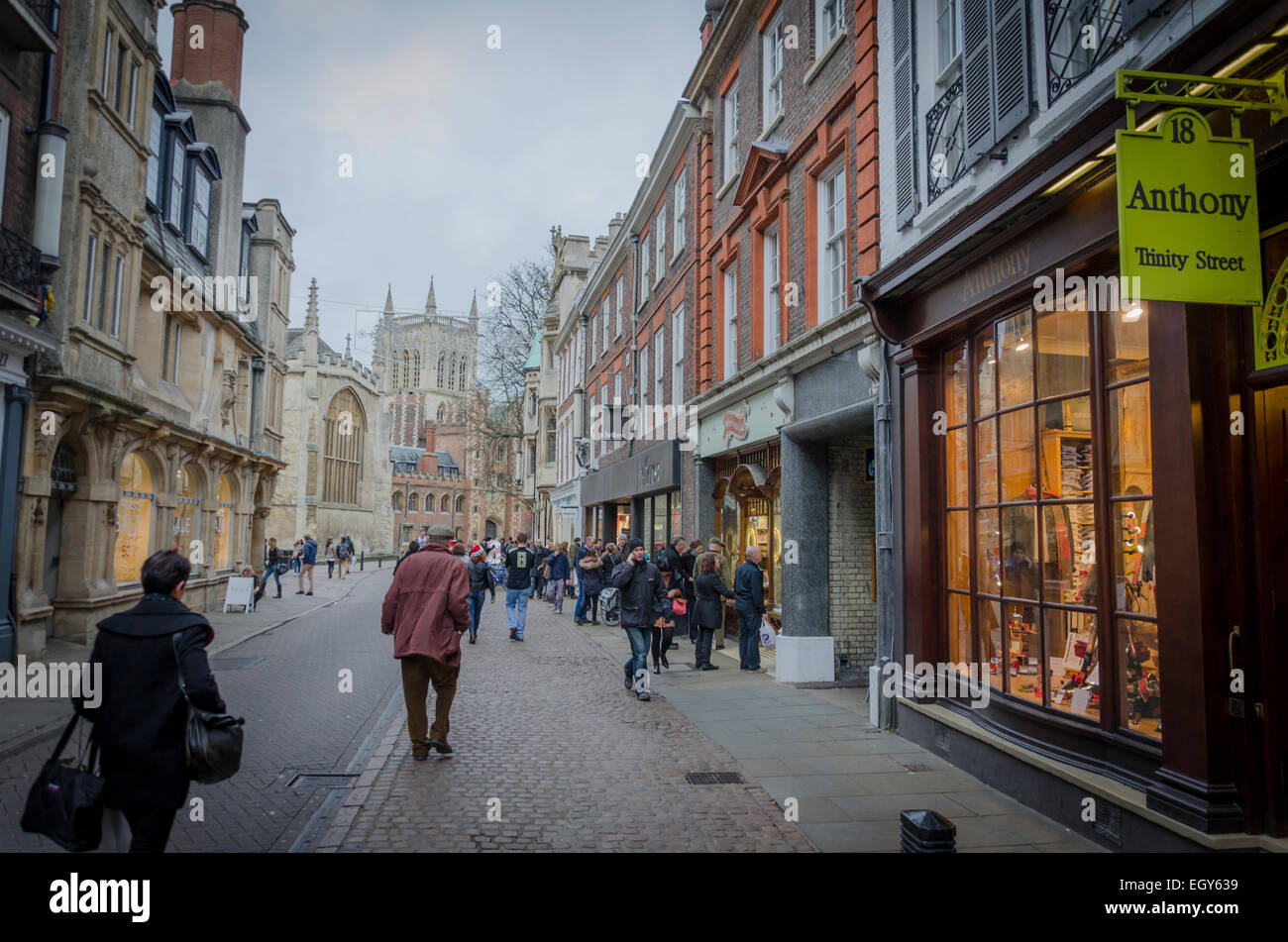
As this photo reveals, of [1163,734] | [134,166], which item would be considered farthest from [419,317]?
[1163,734]

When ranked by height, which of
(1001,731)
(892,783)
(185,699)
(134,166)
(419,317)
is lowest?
(892,783)

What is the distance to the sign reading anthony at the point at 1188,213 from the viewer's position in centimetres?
396

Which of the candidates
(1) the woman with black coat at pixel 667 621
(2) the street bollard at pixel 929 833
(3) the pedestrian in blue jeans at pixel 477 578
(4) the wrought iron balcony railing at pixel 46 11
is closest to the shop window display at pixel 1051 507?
(2) the street bollard at pixel 929 833

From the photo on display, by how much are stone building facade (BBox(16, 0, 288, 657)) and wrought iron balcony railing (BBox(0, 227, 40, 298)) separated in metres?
0.79

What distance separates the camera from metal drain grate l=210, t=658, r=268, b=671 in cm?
1150

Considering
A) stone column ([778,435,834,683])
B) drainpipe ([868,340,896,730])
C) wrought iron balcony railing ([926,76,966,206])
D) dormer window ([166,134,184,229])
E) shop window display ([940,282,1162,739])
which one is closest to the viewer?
shop window display ([940,282,1162,739])

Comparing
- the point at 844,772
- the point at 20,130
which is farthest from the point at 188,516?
the point at 844,772

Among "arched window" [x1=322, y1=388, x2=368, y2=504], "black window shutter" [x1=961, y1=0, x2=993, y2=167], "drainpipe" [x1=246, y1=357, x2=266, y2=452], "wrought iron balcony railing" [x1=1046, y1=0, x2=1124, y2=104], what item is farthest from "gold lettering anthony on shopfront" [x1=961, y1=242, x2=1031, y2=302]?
"arched window" [x1=322, y1=388, x2=368, y2=504]

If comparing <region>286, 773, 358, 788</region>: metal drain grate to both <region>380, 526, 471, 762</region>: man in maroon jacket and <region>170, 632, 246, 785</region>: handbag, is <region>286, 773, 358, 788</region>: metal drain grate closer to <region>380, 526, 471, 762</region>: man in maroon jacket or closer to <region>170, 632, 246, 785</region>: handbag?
<region>380, 526, 471, 762</region>: man in maroon jacket

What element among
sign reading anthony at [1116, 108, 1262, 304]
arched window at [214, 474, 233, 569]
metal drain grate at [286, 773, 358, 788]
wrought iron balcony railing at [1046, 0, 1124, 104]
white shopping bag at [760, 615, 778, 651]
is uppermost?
wrought iron balcony railing at [1046, 0, 1124, 104]

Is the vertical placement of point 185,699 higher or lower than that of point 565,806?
higher
